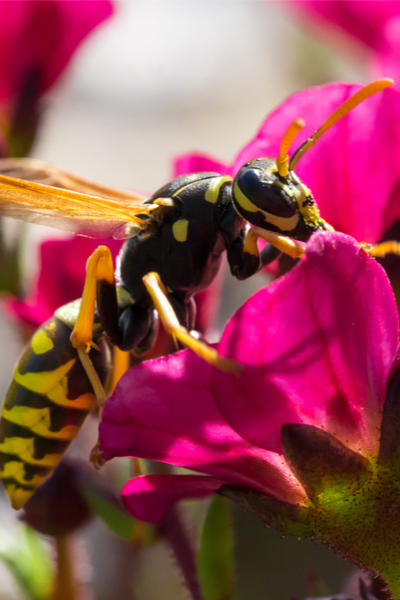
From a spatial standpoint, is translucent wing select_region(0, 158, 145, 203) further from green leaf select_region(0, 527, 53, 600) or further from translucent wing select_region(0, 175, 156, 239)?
green leaf select_region(0, 527, 53, 600)

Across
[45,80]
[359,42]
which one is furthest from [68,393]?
[359,42]

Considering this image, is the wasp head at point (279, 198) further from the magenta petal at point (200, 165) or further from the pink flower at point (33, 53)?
the pink flower at point (33, 53)

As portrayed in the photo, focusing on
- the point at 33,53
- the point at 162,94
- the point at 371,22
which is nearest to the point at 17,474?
the point at 33,53

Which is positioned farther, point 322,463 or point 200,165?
point 200,165

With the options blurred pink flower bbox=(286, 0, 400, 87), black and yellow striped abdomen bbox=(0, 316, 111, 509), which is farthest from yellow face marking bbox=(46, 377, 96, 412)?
blurred pink flower bbox=(286, 0, 400, 87)

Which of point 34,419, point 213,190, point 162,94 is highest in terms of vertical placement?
point 213,190

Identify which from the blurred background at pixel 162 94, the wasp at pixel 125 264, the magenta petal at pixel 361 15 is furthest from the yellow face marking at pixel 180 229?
the blurred background at pixel 162 94

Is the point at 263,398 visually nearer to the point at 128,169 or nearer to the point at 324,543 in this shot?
the point at 324,543

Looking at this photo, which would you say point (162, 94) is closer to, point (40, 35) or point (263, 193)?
point (40, 35)
